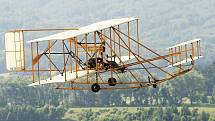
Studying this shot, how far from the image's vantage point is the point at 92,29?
58906 mm

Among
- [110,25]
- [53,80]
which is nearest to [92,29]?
[110,25]

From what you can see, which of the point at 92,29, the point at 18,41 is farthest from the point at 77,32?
the point at 18,41

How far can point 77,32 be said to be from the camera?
2389 inches

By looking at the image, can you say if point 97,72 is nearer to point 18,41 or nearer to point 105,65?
point 105,65

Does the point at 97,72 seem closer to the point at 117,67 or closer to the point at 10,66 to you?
the point at 117,67

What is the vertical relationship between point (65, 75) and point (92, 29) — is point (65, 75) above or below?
below

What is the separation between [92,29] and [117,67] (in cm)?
404

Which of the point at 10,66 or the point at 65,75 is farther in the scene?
the point at 10,66

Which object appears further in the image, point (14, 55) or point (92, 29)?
point (14, 55)

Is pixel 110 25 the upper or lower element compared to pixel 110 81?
upper

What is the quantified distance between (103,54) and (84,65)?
1.83 meters

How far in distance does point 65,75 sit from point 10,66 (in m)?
7.25

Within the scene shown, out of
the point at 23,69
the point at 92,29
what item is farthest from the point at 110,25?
the point at 23,69

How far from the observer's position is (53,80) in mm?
60594
